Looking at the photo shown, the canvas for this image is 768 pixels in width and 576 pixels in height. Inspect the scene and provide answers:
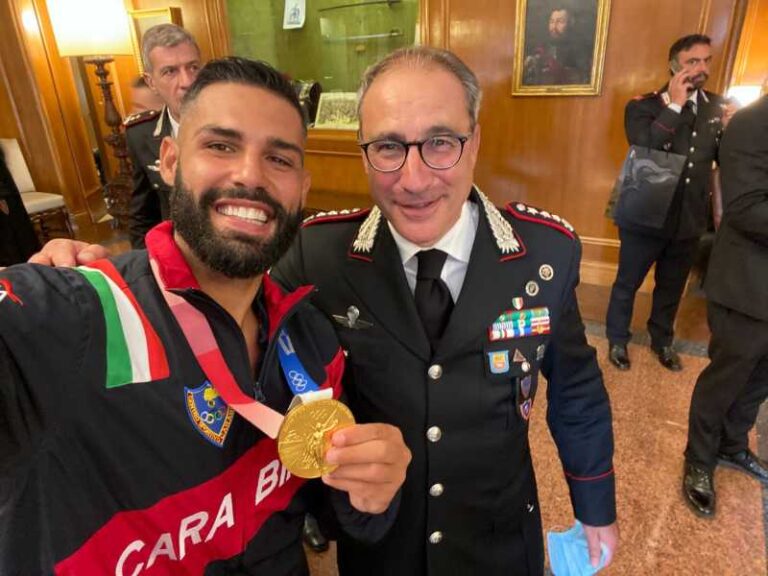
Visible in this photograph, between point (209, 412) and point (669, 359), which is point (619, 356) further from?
point (209, 412)

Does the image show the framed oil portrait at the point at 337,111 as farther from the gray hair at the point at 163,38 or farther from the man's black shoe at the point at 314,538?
the man's black shoe at the point at 314,538

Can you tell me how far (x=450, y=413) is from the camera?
1068 mm

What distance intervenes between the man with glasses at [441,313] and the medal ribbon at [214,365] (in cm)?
33

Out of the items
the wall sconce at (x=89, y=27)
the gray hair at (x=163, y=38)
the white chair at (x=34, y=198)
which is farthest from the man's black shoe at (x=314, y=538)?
the white chair at (x=34, y=198)

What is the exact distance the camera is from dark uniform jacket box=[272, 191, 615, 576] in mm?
1068

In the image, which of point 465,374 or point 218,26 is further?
point 218,26

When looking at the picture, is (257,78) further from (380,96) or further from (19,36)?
(19,36)

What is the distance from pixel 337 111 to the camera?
16.9 ft

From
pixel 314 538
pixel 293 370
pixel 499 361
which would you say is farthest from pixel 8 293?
pixel 314 538

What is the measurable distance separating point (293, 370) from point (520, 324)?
0.52 meters

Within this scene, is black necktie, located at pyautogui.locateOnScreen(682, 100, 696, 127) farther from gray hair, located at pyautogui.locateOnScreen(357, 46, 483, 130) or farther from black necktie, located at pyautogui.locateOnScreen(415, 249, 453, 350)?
black necktie, located at pyautogui.locateOnScreen(415, 249, 453, 350)

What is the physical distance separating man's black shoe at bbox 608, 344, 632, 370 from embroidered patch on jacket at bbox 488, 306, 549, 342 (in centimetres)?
223

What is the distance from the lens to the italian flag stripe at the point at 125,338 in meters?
0.73

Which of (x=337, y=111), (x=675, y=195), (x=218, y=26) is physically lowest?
(x=675, y=195)
